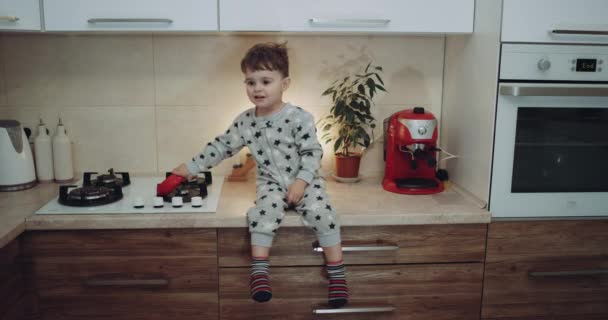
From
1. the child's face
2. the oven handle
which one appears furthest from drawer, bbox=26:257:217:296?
the oven handle

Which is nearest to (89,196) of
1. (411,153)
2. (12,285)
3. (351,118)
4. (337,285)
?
(12,285)

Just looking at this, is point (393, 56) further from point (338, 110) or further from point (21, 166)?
point (21, 166)

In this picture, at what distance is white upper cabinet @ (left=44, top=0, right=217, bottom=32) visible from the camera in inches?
62.6

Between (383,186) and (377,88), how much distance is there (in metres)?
0.40

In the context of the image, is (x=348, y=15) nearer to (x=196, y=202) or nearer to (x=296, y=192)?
(x=296, y=192)

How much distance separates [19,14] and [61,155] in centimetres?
55

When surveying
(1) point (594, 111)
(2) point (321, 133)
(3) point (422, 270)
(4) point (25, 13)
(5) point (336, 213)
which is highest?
(4) point (25, 13)

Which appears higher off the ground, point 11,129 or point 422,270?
point 11,129

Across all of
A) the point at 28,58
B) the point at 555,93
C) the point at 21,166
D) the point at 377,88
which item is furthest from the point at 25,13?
the point at 555,93

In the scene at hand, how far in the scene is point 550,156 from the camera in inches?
63.7

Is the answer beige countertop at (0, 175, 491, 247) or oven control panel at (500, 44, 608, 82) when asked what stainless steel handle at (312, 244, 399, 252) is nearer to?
beige countertop at (0, 175, 491, 247)

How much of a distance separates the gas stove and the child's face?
0.36 metres

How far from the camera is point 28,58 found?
1927 millimetres

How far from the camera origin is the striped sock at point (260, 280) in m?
1.41
